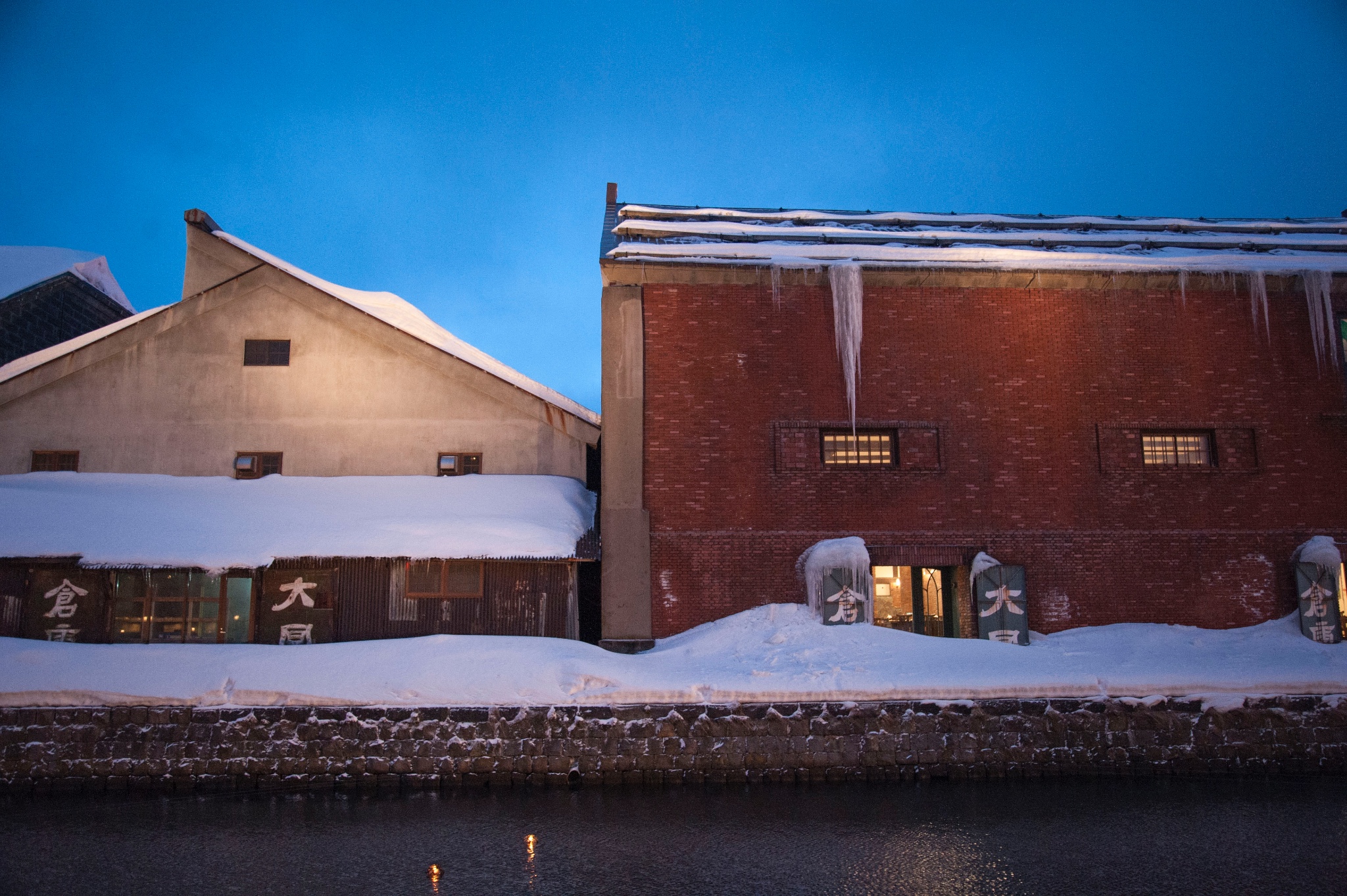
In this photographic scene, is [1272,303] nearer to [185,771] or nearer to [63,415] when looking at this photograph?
[185,771]

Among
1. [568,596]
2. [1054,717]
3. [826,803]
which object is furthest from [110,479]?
[1054,717]

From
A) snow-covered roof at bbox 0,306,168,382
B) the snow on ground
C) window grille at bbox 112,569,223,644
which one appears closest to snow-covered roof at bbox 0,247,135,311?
snow-covered roof at bbox 0,306,168,382

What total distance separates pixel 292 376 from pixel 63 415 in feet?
→ 15.0

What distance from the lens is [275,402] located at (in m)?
17.6

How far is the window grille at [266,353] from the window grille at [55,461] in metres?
3.81

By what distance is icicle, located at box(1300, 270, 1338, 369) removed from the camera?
16.7 metres

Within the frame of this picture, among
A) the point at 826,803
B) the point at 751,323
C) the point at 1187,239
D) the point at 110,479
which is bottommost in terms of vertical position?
the point at 826,803

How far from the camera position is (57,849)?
8484 mm

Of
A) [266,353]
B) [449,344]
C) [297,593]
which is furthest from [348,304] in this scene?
[297,593]

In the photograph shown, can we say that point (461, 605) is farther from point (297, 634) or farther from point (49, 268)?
point (49, 268)

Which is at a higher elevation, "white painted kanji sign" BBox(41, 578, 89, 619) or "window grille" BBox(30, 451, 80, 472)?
"window grille" BBox(30, 451, 80, 472)

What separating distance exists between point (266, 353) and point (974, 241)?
48.7 ft

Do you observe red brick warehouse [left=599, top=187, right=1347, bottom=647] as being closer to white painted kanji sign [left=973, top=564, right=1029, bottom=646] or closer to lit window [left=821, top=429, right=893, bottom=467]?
lit window [left=821, top=429, right=893, bottom=467]

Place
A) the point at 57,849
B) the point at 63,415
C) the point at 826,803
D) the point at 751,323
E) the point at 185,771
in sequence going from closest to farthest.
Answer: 1. the point at 57,849
2. the point at 826,803
3. the point at 185,771
4. the point at 751,323
5. the point at 63,415
